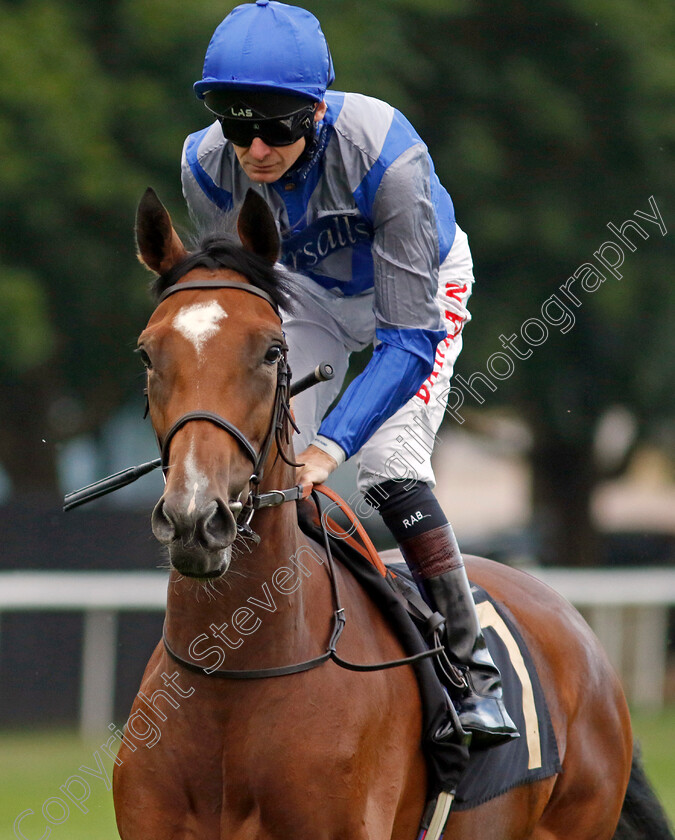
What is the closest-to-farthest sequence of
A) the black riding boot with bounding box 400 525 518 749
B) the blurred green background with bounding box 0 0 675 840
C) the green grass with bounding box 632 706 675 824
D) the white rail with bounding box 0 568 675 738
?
the black riding boot with bounding box 400 525 518 749 < the green grass with bounding box 632 706 675 824 < the blurred green background with bounding box 0 0 675 840 < the white rail with bounding box 0 568 675 738

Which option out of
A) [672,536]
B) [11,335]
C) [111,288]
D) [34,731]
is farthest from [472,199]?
[672,536]

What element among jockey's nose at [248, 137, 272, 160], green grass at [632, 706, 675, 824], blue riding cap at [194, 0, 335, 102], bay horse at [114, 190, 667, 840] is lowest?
green grass at [632, 706, 675, 824]

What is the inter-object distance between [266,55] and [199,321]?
814 millimetres

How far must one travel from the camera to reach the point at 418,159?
361 centimetres

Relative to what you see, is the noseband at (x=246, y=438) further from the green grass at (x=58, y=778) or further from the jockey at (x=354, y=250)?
the green grass at (x=58, y=778)

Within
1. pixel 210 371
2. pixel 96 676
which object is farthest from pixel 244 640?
pixel 96 676

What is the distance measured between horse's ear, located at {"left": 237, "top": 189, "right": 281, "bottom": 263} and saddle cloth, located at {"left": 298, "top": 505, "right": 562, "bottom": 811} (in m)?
0.77

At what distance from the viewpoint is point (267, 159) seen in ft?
11.3

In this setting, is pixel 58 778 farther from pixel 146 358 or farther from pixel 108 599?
pixel 146 358

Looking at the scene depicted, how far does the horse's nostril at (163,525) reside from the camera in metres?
2.61

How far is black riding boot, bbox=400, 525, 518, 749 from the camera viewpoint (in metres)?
3.73

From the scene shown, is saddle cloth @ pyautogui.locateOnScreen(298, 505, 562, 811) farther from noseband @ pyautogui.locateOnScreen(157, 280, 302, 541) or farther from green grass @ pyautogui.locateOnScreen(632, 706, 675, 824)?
green grass @ pyautogui.locateOnScreen(632, 706, 675, 824)

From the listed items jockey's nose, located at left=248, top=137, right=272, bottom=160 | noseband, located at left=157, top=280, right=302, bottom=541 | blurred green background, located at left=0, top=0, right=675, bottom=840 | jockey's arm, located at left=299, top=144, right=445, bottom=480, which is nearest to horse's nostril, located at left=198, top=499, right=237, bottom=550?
noseband, located at left=157, top=280, right=302, bottom=541

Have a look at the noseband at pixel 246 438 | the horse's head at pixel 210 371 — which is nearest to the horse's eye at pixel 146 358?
the horse's head at pixel 210 371
